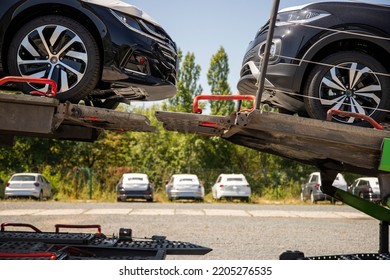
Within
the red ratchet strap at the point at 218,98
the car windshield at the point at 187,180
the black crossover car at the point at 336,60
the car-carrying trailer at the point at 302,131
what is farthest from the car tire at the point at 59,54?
the car windshield at the point at 187,180

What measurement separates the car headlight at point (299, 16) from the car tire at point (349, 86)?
0.98 ft

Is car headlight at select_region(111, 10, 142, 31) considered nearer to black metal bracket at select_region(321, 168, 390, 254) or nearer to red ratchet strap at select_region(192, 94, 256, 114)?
red ratchet strap at select_region(192, 94, 256, 114)

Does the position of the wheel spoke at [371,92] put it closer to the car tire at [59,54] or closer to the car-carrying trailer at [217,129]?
the car-carrying trailer at [217,129]

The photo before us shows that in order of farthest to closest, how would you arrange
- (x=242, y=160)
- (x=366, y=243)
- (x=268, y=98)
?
(x=242, y=160)
(x=366, y=243)
(x=268, y=98)

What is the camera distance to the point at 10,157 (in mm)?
26516

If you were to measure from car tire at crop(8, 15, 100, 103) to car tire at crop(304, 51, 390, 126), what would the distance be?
1508mm

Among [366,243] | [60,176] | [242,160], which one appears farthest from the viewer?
[242,160]

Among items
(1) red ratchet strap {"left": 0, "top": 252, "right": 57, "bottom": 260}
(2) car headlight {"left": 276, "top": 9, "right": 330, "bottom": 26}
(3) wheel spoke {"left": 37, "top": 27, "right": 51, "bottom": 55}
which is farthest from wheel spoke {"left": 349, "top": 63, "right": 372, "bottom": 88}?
(1) red ratchet strap {"left": 0, "top": 252, "right": 57, "bottom": 260}

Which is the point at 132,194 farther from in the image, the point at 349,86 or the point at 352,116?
the point at 352,116

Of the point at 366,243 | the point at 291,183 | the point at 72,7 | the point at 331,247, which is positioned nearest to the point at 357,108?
the point at 72,7

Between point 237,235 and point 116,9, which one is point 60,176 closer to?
point 237,235

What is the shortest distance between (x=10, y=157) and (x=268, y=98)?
25032 mm

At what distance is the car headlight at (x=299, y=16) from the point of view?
3510 mm

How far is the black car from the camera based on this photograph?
3.36m
